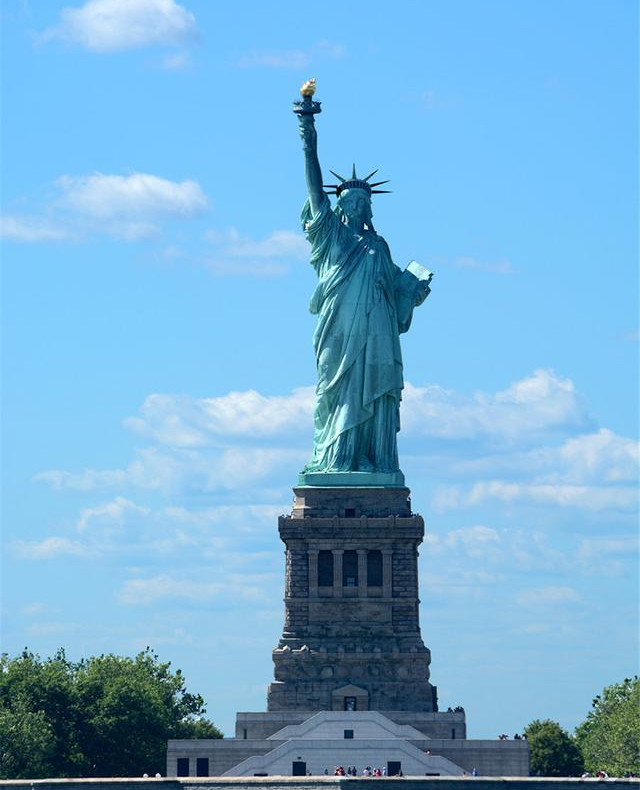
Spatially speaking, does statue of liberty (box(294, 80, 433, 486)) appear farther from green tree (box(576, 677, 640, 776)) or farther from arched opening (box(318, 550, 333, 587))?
green tree (box(576, 677, 640, 776))

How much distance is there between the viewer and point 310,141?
120m

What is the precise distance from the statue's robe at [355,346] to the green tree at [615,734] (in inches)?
644

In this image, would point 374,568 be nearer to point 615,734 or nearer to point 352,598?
point 352,598

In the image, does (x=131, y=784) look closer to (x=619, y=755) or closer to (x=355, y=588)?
(x=355, y=588)

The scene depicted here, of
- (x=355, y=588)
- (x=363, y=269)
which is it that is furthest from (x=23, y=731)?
(x=363, y=269)

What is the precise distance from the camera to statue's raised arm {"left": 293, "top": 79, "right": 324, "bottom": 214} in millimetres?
120250

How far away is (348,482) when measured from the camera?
4700 inches

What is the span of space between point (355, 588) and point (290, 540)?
2.96 meters

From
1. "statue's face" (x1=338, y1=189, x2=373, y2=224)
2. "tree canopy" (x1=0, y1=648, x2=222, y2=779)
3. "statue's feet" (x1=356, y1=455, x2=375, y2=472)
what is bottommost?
"tree canopy" (x1=0, y1=648, x2=222, y2=779)

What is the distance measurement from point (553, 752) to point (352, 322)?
27.0 metres

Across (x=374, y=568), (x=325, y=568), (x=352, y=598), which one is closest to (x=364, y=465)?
(x=374, y=568)

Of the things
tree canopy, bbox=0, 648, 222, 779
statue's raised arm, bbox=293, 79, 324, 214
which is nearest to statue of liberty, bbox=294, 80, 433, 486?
statue's raised arm, bbox=293, 79, 324, 214

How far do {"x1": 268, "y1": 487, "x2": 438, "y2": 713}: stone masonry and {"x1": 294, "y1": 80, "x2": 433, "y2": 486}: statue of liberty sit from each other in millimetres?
2004

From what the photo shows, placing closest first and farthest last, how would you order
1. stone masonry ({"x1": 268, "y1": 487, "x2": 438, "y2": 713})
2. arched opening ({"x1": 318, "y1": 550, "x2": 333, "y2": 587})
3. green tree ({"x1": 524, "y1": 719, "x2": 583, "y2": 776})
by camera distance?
1. stone masonry ({"x1": 268, "y1": 487, "x2": 438, "y2": 713})
2. arched opening ({"x1": 318, "y1": 550, "x2": 333, "y2": 587})
3. green tree ({"x1": 524, "y1": 719, "x2": 583, "y2": 776})
